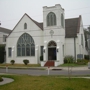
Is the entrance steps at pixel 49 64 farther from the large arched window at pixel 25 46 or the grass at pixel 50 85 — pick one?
the grass at pixel 50 85

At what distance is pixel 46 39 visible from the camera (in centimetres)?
3178

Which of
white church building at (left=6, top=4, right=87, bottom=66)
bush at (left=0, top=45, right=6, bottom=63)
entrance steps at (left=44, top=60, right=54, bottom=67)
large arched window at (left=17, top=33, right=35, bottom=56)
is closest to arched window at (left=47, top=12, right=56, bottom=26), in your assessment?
white church building at (left=6, top=4, right=87, bottom=66)

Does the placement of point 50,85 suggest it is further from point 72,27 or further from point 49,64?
point 72,27

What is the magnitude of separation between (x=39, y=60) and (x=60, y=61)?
4.88 metres

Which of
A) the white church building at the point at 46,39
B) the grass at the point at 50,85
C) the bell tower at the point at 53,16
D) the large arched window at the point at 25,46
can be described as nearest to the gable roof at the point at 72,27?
the white church building at the point at 46,39

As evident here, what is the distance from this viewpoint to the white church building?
31109 mm

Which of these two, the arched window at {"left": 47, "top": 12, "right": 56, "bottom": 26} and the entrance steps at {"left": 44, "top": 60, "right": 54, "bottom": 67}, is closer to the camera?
the entrance steps at {"left": 44, "top": 60, "right": 54, "bottom": 67}

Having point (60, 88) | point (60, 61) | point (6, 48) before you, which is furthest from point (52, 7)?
point (60, 88)

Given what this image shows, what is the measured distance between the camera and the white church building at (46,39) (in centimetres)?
3111

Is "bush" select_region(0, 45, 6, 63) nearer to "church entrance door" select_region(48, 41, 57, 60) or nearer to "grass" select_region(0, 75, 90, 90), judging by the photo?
"church entrance door" select_region(48, 41, 57, 60)


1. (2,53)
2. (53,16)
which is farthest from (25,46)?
(53,16)

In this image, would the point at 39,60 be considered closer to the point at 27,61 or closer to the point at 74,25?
the point at 27,61

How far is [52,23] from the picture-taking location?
104 ft

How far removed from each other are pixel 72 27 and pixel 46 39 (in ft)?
25.8
